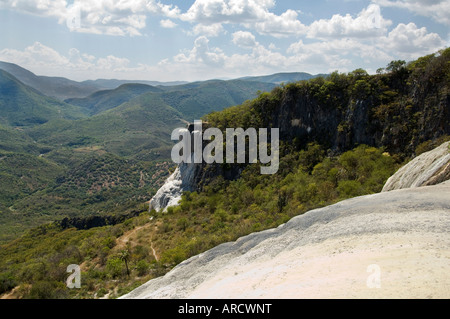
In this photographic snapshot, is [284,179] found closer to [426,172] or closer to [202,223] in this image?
[202,223]

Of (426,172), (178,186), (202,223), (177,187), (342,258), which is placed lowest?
(202,223)

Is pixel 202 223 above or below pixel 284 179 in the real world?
below

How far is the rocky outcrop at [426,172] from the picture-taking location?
1870cm

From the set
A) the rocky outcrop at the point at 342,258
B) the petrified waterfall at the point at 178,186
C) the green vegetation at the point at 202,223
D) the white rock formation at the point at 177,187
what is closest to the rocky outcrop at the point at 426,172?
the rocky outcrop at the point at 342,258

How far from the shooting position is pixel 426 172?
1972cm

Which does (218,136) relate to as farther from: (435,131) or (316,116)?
(435,131)

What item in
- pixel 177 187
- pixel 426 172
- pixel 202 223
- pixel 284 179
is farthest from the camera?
pixel 177 187

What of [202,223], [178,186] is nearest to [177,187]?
[178,186]

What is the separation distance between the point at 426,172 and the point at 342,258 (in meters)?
12.3

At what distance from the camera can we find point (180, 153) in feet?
205

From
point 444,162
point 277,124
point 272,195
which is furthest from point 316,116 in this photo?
point 444,162

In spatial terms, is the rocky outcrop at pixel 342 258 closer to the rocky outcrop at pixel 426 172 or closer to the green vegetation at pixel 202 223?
the rocky outcrop at pixel 426 172

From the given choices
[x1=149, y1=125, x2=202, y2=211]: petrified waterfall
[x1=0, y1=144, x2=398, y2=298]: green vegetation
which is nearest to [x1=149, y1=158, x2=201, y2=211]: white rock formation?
[x1=149, y1=125, x2=202, y2=211]: petrified waterfall
